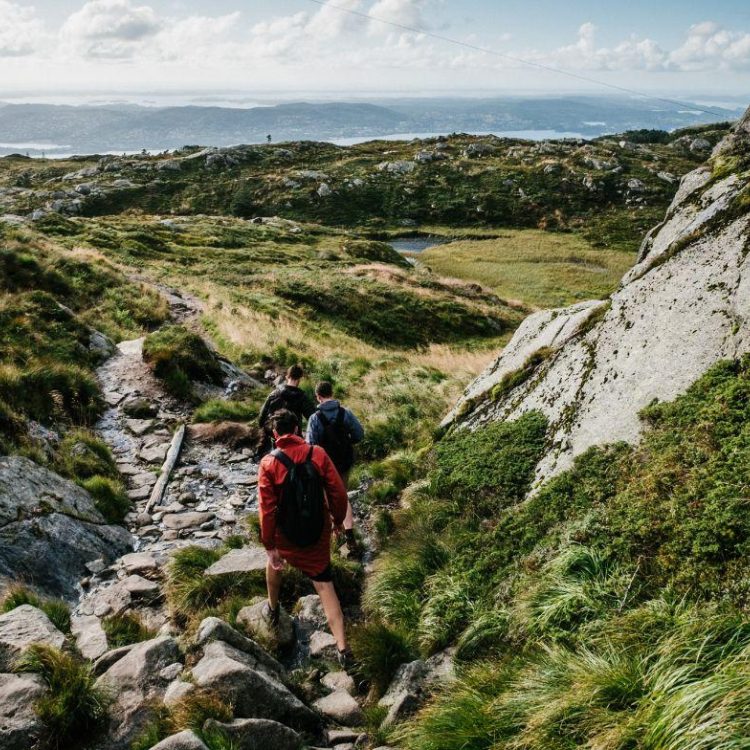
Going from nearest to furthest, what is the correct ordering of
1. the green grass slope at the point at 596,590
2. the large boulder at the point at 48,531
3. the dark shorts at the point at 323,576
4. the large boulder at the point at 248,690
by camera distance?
the green grass slope at the point at 596,590, the large boulder at the point at 248,690, the dark shorts at the point at 323,576, the large boulder at the point at 48,531

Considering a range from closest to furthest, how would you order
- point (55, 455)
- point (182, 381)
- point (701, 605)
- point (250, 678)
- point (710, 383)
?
point (701, 605) → point (250, 678) → point (710, 383) → point (55, 455) → point (182, 381)

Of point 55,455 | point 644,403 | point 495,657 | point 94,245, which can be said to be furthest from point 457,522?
point 94,245

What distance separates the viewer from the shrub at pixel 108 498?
9.45m

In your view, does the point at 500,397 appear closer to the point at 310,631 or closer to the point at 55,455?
the point at 310,631

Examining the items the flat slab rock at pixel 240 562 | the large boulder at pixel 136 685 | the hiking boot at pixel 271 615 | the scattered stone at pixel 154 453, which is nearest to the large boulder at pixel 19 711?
the large boulder at pixel 136 685

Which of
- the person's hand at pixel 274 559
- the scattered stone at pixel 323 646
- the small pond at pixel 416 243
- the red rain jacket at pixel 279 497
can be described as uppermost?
the small pond at pixel 416 243

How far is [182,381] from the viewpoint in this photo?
15.0 meters

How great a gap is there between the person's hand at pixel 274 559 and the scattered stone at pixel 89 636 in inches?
78.5

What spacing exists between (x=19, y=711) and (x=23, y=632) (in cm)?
118

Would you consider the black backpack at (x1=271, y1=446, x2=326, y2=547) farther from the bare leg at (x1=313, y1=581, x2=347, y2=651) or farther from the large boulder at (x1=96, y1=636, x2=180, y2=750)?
the large boulder at (x1=96, y1=636, x2=180, y2=750)

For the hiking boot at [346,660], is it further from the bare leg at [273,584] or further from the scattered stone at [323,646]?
the bare leg at [273,584]

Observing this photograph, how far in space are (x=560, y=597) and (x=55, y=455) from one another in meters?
9.23

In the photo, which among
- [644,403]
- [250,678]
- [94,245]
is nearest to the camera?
[250,678]

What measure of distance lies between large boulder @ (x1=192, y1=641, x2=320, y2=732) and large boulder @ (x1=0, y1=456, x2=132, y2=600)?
3420mm
